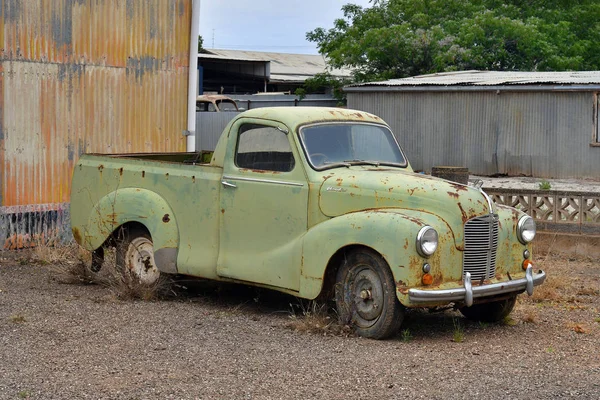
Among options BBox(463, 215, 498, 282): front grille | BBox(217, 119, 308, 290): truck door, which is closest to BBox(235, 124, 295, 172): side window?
BBox(217, 119, 308, 290): truck door

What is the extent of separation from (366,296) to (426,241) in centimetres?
72

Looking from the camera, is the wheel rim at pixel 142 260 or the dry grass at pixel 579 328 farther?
the wheel rim at pixel 142 260

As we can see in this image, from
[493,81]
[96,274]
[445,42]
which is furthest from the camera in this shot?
[445,42]

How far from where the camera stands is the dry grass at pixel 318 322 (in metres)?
7.97

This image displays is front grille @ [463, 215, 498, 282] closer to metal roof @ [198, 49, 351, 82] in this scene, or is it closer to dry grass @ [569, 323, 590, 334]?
dry grass @ [569, 323, 590, 334]

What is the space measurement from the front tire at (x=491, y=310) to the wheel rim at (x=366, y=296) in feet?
4.12

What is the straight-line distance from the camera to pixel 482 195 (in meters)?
8.18

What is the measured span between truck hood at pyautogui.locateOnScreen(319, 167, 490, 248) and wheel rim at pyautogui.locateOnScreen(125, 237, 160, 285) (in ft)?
7.42

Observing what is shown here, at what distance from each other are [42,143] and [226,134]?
471cm

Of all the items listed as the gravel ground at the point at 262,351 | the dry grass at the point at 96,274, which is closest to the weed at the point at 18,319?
the gravel ground at the point at 262,351

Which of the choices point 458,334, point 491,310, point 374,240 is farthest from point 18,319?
point 491,310

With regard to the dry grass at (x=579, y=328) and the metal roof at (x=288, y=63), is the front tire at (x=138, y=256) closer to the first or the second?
the dry grass at (x=579, y=328)

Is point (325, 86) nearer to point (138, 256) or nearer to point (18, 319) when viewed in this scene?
point (138, 256)

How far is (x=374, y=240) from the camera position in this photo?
305 inches
